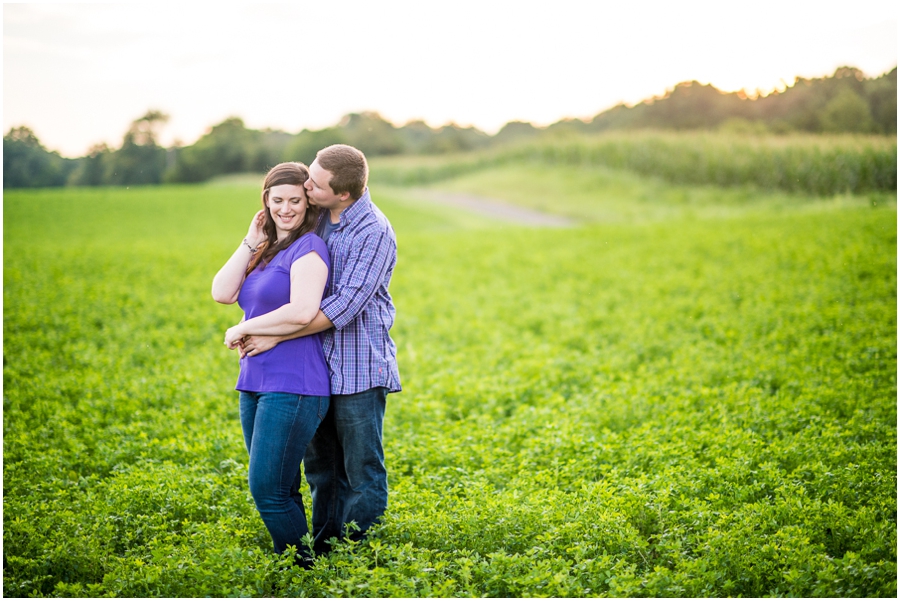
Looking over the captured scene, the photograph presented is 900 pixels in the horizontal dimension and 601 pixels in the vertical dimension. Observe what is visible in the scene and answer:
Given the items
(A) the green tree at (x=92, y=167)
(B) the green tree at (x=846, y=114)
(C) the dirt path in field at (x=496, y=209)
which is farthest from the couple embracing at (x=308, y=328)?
(C) the dirt path in field at (x=496, y=209)

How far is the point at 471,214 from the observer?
3219cm

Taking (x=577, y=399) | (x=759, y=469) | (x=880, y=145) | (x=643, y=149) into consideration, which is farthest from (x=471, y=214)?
(x=759, y=469)

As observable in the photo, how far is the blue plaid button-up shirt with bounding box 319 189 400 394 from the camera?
3.79 meters

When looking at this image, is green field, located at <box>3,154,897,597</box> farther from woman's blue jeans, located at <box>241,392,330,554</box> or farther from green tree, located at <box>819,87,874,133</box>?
green tree, located at <box>819,87,874,133</box>

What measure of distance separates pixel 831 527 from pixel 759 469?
90 cm

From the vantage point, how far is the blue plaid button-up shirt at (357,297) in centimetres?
379

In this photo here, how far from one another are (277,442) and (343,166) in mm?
1543

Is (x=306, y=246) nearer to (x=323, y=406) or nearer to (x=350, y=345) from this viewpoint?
(x=350, y=345)

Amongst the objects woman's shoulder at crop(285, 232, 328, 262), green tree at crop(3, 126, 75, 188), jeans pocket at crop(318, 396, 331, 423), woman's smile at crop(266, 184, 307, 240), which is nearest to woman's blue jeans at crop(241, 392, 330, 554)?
jeans pocket at crop(318, 396, 331, 423)

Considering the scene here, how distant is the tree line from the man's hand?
1.19 metres

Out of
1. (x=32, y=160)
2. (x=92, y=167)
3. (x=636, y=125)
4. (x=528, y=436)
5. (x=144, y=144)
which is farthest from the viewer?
(x=636, y=125)

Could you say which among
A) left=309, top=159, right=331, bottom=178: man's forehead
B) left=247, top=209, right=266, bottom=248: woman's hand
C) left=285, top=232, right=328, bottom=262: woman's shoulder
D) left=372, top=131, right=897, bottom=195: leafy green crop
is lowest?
left=285, top=232, right=328, bottom=262: woman's shoulder

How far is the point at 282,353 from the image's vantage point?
3.76 meters

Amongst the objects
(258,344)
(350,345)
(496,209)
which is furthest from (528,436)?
(496,209)
